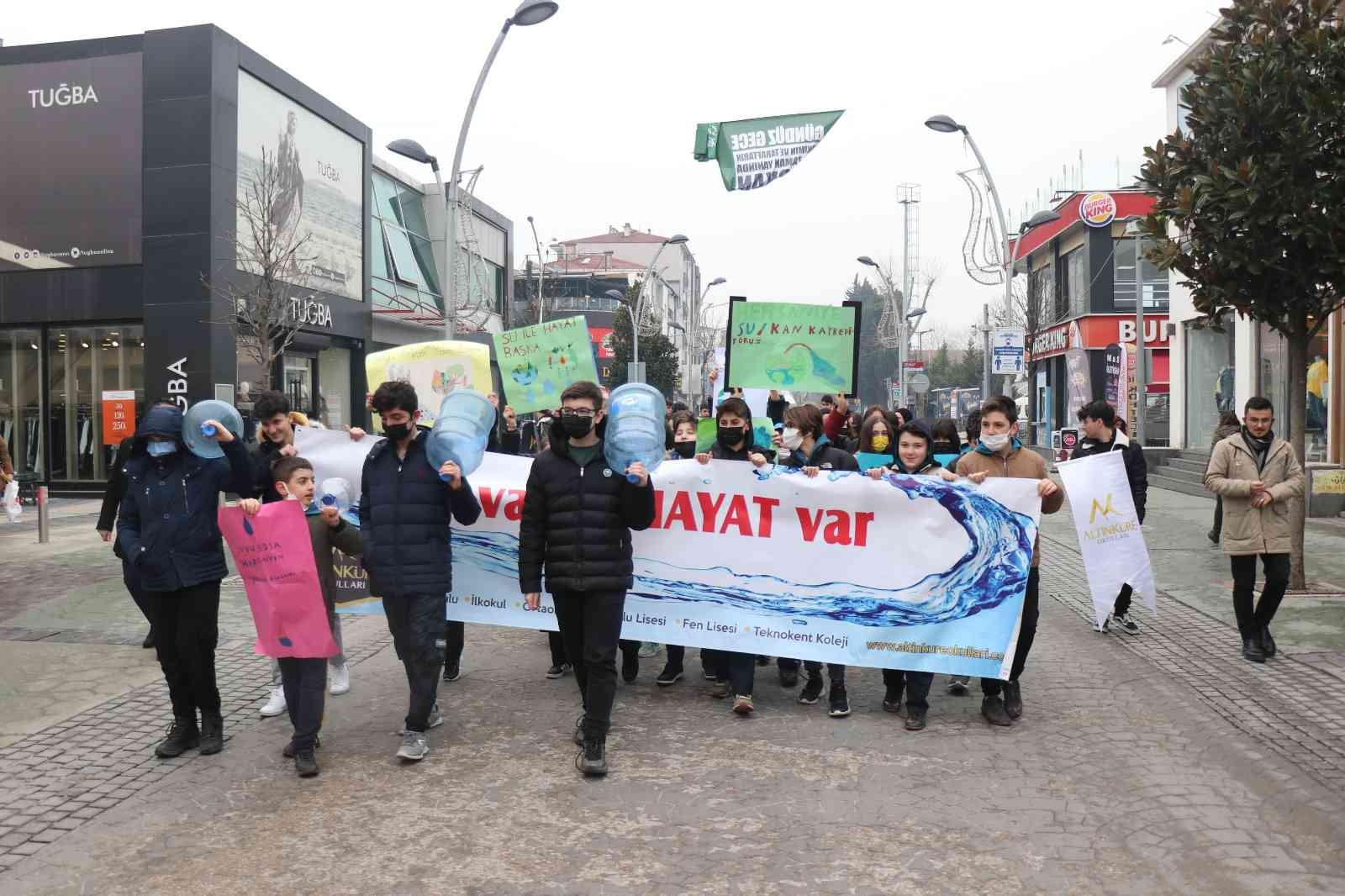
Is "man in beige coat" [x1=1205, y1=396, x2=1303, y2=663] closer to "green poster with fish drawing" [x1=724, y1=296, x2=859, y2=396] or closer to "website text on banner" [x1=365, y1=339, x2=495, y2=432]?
"green poster with fish drawing" [x1=724, y1=296, x2=859, y2=396]

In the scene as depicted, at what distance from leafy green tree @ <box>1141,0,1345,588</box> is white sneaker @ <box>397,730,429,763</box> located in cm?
690

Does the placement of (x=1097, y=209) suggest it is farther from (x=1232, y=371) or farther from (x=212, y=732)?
(x=212, y=732)

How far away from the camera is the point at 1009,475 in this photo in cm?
671

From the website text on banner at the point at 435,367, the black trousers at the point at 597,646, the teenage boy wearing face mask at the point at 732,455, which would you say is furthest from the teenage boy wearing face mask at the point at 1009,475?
the website text on banner at the point at 435,367

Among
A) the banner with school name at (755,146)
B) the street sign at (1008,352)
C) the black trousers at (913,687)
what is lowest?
the black trousers at (913,687)

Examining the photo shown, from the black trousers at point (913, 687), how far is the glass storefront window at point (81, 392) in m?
21.1


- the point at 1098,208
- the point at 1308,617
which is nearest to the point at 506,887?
the point at 1308,617

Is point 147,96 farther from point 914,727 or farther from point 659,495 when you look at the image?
point 914,727

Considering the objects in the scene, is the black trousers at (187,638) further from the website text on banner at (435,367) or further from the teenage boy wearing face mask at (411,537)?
the website text on banner at (435,367)

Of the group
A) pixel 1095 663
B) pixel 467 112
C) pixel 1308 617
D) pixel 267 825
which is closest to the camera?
pixel 267 825

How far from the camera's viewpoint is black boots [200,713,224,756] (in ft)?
19.3

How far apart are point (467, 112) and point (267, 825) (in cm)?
1391

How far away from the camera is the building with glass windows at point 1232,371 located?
18516 mm

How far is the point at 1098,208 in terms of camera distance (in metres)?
42.5
